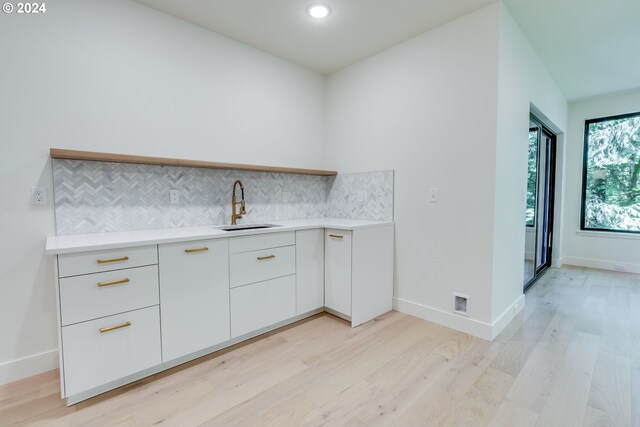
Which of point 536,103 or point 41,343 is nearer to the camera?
point 41,343

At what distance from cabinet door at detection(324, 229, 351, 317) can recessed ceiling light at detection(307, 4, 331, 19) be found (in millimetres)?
1731

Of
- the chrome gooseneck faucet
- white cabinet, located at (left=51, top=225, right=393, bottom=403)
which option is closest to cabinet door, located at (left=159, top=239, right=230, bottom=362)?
white cabinet, located at (left=51, top=225, right=393, bottom=403)

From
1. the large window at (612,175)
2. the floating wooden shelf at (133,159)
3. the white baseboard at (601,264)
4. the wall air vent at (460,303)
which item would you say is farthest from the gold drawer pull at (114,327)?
the large window at (612,175)

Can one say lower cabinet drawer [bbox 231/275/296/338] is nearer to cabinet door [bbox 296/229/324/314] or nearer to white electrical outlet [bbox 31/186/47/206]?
cabinet door [bbox 296/229/324/314]

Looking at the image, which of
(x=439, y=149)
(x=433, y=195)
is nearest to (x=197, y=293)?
(x=433, y=195)

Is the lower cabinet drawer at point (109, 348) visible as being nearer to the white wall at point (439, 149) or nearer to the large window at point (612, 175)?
the white wall at point (439, 149)

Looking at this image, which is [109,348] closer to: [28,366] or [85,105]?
[28,366]

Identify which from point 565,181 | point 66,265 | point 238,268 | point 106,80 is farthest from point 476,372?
point 565,181

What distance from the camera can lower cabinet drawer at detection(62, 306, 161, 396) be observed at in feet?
5.08

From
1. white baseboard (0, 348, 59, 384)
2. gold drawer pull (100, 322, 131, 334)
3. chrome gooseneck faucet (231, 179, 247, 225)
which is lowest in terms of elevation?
white baseboard (0, 348, 59, 384)

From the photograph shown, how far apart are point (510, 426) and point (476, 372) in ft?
1.50

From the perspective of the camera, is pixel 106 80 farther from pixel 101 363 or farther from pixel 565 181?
pixel 565 181

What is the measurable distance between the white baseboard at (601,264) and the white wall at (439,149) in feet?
12.0

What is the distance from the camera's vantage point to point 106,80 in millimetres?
2076
